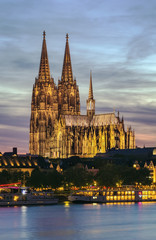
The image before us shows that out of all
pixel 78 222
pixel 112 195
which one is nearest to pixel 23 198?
pixel 112 195

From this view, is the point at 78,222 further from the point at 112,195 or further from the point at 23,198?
the point at 112,195

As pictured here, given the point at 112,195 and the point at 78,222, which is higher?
the point at 112,195

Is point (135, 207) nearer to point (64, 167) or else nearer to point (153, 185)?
point (153, 185)

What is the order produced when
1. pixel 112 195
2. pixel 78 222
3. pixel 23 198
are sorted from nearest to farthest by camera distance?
1. pixel 78 222
2. pixel 23 198
3. pixel 112 195

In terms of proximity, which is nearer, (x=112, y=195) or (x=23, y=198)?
(x=23, y=198)

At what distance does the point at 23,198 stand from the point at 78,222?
96.3 feet

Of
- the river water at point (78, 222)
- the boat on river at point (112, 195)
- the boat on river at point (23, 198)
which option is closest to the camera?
the river water at point (78, 222)

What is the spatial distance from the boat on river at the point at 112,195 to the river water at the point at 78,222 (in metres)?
12.7

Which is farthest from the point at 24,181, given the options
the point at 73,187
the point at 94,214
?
the point at 94,214

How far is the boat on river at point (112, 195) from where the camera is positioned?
13162cm

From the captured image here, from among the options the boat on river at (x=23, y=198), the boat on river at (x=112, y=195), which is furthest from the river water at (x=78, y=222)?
the boat on river at (x=112, y=195)

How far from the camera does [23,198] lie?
124 meters

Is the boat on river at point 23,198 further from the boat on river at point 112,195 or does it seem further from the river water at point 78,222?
the boat on river at point 112,195

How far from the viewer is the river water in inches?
3337
